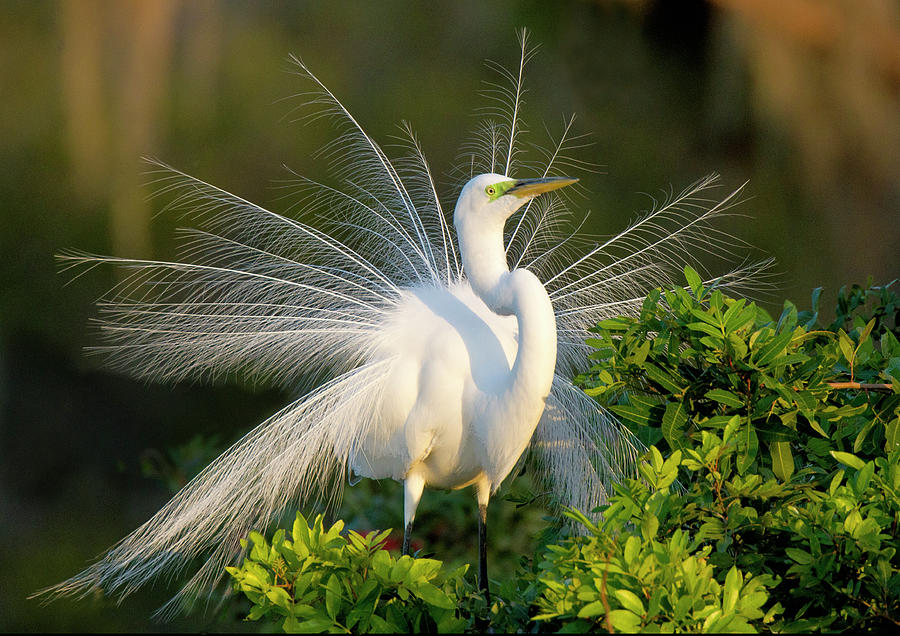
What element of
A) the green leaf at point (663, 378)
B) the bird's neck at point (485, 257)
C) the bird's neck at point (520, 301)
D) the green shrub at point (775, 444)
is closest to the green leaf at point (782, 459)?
the green shrub at point (775, 444)

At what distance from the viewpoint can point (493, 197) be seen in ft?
4.09

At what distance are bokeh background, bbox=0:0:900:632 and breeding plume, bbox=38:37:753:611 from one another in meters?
1.05

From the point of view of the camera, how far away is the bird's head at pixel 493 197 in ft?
4.01

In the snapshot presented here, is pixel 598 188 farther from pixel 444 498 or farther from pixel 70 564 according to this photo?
pixel 70 564

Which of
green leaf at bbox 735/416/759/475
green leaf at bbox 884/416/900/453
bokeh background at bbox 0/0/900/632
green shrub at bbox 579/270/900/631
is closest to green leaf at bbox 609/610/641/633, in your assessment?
green shrub at bbox 579/270/900/631

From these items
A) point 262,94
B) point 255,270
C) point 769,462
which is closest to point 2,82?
point 262,94

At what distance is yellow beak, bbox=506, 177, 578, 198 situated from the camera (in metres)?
1.18

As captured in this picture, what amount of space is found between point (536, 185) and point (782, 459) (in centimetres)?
49

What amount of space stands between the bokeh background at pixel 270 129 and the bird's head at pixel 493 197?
4.68ft

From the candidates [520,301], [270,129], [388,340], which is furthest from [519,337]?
[270,129]

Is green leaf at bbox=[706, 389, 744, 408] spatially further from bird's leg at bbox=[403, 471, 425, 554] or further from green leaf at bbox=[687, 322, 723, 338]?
bird's leg at bbox=[403, 471, 425, 554]

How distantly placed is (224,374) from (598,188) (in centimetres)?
147

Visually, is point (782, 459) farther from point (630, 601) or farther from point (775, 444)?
point (630, 601)

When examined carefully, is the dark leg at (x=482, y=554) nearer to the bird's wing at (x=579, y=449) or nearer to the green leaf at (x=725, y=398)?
the bird's wing at (x=579, y=449)
